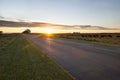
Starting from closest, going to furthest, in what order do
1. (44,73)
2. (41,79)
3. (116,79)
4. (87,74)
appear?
(116,79), (41,79), (87,74), (44,73)

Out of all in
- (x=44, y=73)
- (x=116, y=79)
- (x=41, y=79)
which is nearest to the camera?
(x=116, y=79)

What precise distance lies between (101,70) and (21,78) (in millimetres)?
3873

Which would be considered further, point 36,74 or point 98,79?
point 36,74

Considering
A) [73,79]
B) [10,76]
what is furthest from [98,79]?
[10,76]

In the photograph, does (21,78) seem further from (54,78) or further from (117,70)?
(117,70)

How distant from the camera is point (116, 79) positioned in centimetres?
838

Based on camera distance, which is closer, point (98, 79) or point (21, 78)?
point (98, 79)

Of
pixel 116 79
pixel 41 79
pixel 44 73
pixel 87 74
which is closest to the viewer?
pixel 116 79

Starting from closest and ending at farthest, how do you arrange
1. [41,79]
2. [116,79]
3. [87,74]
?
[116,79] → [41,79] → [87,74]

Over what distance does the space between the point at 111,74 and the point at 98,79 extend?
109cm

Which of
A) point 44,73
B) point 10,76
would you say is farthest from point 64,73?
point 10,76

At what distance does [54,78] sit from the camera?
9008mm

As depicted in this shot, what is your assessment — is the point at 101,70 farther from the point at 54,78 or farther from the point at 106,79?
the point at 54,78

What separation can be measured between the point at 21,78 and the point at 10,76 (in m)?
0.74
